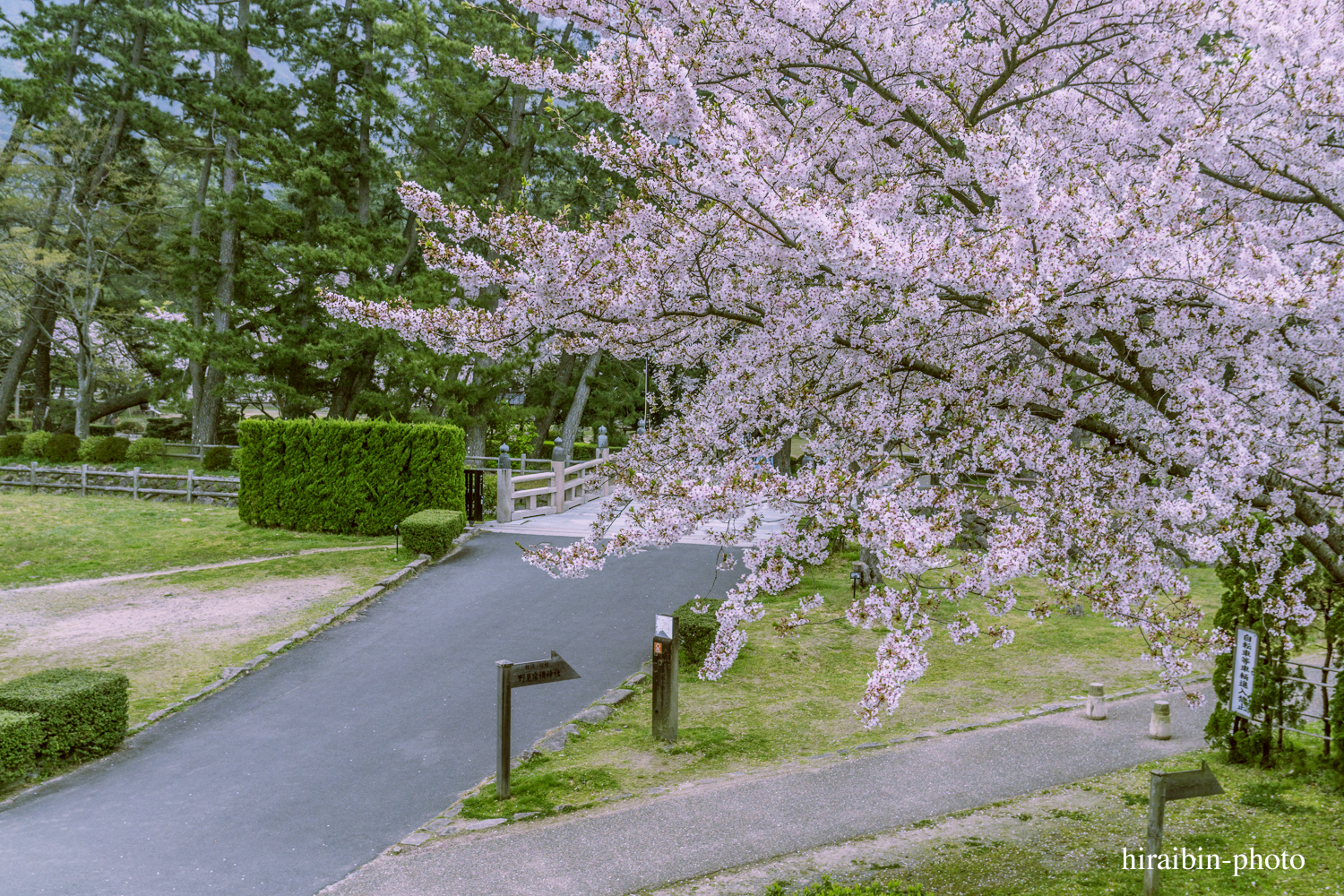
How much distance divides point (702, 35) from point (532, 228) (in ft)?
5.80

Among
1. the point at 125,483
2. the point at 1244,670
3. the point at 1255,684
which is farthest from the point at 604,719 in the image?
the point at 125,483

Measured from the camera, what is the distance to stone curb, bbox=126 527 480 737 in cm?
878

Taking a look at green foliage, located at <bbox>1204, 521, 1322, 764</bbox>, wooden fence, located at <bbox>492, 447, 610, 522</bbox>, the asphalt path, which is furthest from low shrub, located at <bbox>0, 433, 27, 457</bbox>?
green foliage, located at <bbox>1204, 521, 1322, 764</bbox>

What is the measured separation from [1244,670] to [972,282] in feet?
16.2

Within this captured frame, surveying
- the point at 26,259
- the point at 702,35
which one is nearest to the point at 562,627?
the point at 702,35

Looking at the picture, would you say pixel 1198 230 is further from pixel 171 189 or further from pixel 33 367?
pixel 33 367

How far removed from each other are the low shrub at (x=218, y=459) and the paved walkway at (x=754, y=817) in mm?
22948

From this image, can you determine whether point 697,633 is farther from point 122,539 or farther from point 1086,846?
point 122,539

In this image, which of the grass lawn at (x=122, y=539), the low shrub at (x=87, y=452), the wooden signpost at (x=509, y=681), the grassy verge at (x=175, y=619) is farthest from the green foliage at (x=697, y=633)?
the low shrub at (x=87, y=452)

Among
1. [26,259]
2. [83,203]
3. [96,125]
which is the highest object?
[96,125]

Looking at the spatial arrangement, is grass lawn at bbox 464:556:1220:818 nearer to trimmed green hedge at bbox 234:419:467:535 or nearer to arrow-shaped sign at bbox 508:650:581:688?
arrow-shaped sign at bbox 508:650:581:688

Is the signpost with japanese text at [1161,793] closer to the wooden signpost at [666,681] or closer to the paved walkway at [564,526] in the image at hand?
the wooden signpost at [666,681]

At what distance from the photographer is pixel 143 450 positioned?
27500 millimetres

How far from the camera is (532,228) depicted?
606 cm
